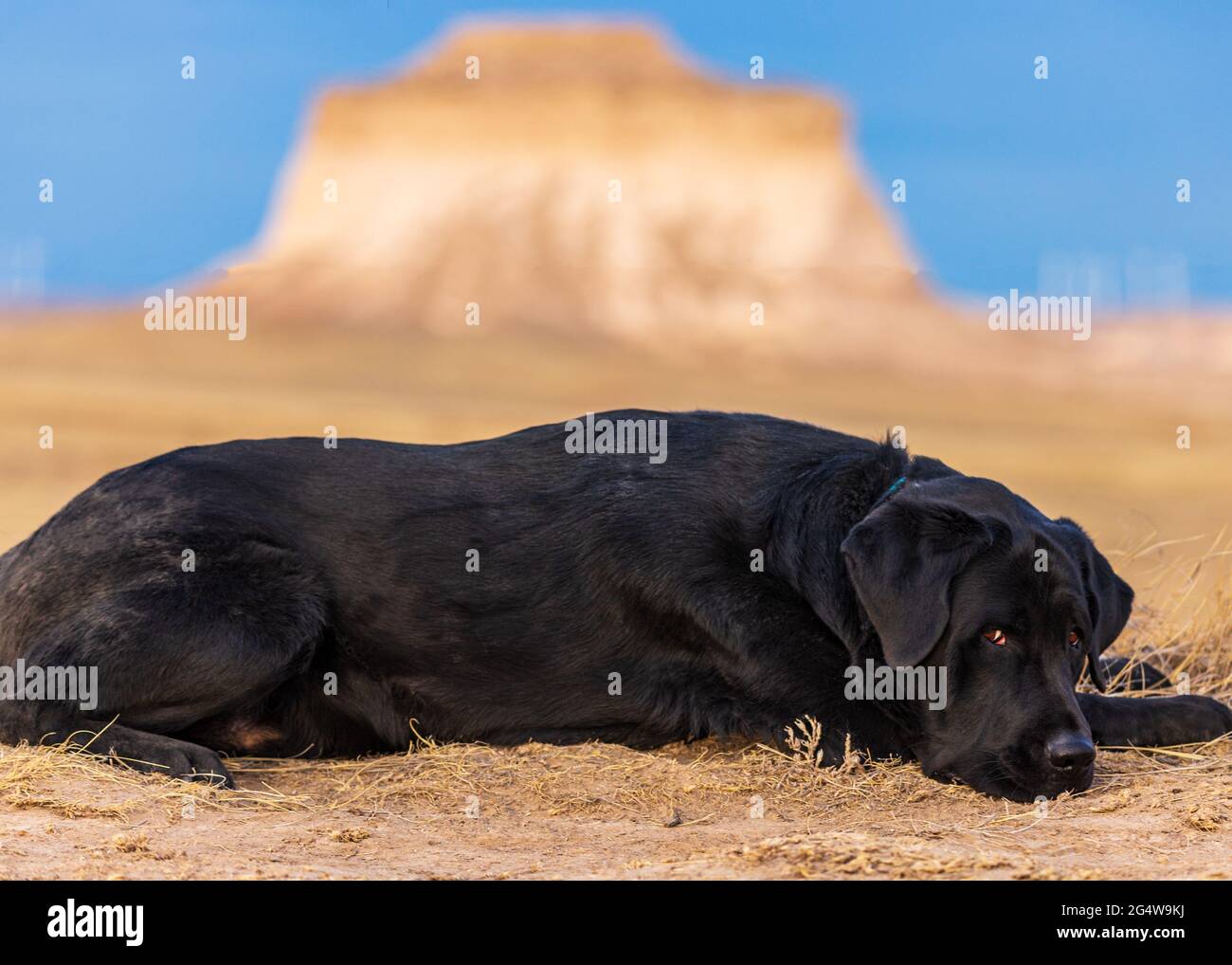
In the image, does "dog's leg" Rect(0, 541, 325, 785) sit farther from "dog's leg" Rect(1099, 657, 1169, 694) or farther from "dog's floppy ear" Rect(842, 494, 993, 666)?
"dog's leg" Rect(1099, 657, 1169, 694)

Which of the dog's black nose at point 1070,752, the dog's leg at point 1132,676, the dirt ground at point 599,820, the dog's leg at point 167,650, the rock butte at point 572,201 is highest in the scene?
the rock butte at point 572,201

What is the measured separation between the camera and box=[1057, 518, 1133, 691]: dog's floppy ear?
521 centimetres

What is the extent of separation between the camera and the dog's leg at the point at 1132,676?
6.55 metres

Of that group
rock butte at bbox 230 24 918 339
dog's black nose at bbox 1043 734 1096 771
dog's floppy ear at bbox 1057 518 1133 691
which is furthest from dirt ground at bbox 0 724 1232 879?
rock butte at bbox 230 24 918 339

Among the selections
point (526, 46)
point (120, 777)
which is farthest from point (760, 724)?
point (526, 46)

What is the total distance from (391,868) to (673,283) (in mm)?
59748

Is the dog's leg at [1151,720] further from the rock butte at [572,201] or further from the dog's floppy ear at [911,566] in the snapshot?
the rock butte at [572,201]

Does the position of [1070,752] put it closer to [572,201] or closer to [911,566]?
[911,566]

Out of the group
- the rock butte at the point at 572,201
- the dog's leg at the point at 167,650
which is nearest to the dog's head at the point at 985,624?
the dog's leg at the point at 167,650

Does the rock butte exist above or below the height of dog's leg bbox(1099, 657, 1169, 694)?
above

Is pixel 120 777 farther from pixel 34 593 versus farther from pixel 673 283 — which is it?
pixel 673 283

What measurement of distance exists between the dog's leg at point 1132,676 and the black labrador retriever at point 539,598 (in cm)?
→ 77

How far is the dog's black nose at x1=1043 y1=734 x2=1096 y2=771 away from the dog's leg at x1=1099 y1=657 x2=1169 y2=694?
1760 mm

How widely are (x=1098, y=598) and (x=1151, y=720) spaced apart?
68 centimetres
